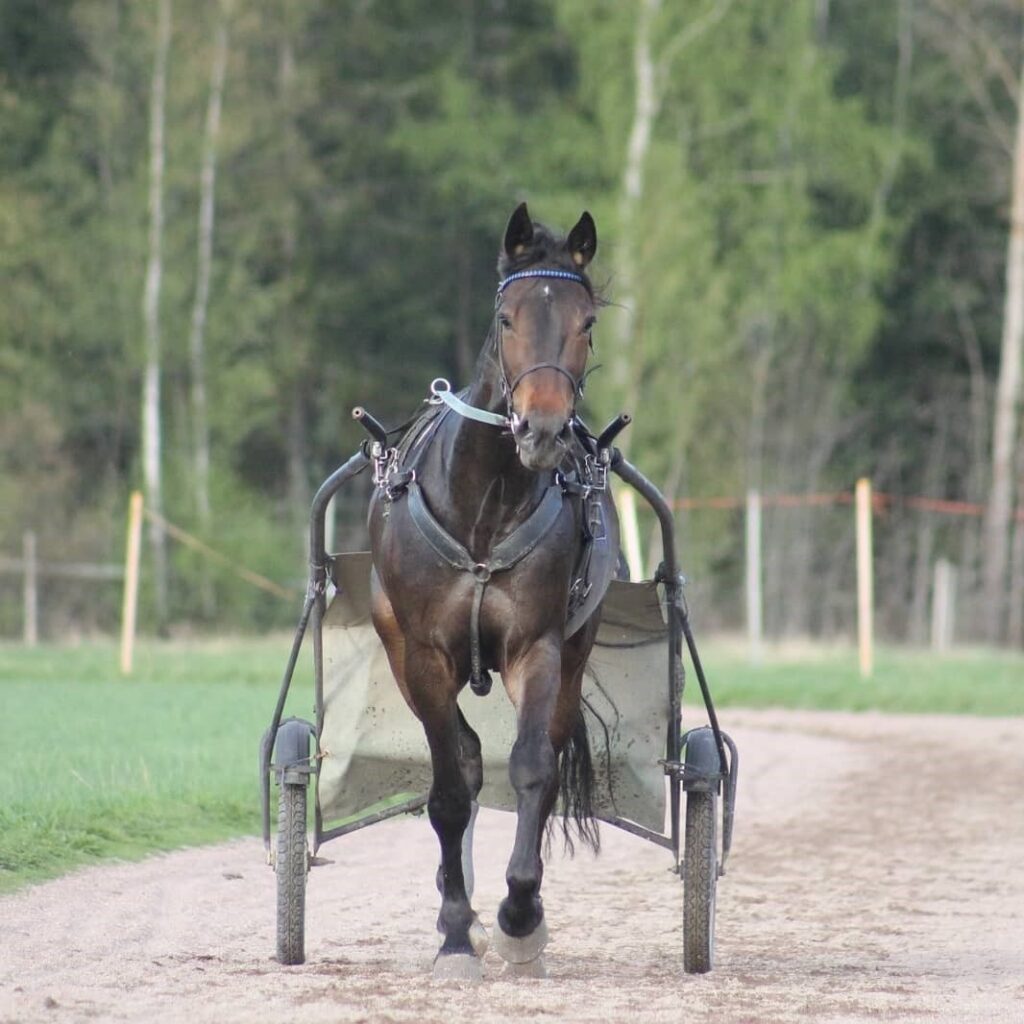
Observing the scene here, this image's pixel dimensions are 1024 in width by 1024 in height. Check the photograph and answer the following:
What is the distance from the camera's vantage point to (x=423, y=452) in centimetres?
586

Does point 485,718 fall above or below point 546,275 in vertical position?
below

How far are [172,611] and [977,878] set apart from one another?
19418 millimetres

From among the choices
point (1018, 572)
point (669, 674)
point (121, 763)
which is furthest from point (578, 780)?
point (1018, 572)

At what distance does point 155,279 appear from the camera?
28031 millimetres

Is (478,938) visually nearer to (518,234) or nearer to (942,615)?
(518,234)

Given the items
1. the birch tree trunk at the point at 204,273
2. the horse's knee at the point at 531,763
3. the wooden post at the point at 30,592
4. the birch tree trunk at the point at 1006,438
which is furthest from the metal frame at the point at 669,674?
the birch tree trunk at the point at 204,273

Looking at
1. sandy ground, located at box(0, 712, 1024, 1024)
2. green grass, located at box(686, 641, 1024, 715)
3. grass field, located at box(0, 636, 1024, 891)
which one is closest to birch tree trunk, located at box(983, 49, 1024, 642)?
grass field, located at box(0, 636, 1024, 891)

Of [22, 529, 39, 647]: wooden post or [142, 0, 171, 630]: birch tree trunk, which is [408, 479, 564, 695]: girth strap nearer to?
[22, 529, 39, 647]: wooden post

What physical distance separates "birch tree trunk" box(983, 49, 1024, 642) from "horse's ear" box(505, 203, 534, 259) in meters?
20.9

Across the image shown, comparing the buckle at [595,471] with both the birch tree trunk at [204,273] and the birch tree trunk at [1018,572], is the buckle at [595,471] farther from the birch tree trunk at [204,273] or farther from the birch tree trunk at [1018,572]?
the birch tree trunk at [204,273]

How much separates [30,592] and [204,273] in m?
6.33

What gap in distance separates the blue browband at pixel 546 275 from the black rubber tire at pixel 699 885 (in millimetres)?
1660

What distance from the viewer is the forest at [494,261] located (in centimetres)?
2750

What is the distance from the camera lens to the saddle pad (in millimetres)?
6719
